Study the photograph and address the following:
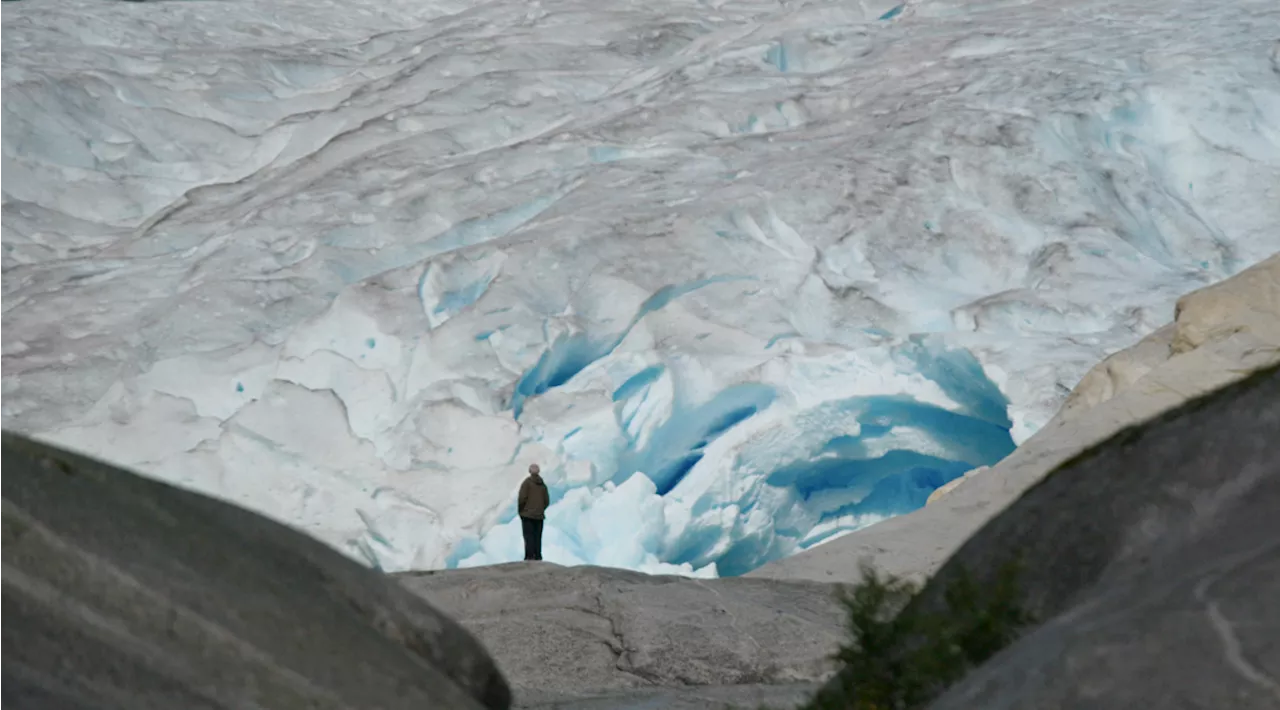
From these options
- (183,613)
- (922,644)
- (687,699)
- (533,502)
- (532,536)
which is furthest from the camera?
(532,536)

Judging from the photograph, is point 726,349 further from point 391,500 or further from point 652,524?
point 391,500

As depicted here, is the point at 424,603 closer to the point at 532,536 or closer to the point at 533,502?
the point at 533,502

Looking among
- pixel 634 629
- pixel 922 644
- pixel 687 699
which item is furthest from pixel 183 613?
pixel 634 629

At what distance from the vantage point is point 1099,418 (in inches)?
→ 299

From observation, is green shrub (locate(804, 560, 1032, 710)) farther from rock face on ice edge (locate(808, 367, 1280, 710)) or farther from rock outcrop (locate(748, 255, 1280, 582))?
rock outcrop (locate(748, 255, 1280, 582))

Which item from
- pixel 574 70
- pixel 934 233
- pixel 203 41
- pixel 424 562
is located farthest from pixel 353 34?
pixel 424 562

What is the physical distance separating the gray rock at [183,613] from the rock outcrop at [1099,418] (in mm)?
3951

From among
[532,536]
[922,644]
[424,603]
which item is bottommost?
[532,536]

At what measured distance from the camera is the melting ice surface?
31.2ft

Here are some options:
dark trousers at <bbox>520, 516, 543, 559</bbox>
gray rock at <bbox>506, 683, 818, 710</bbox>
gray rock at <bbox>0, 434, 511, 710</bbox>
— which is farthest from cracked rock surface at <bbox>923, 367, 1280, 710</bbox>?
dark trousers at <bbox>520, 516, 543, 559</bbox>

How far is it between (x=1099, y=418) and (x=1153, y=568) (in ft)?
18.0

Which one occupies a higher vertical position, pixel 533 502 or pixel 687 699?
pixel 687 699

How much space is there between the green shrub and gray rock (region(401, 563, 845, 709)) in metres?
1.66

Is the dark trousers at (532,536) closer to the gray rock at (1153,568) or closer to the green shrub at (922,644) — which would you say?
the green shrub at (922,644)
